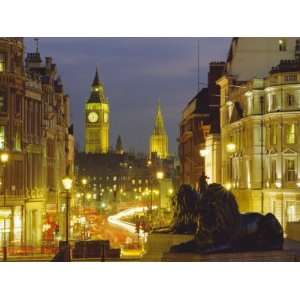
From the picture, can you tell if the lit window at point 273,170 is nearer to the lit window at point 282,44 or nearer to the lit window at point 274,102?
the lit window at point 274,102

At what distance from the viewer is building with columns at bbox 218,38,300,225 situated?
53344mm

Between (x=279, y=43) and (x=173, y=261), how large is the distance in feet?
113

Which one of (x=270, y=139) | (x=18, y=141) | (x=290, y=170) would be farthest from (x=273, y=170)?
(x=18, y=141)

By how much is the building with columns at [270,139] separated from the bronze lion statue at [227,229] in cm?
2533

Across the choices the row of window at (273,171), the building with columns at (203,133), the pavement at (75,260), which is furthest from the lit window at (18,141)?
the pavement at (75,260)

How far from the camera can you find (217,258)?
86.8ft

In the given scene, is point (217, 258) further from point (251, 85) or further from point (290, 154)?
point (251, 85)

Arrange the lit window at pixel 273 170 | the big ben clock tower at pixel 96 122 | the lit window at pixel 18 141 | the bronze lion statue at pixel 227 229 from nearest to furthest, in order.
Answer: the bronze lion statue at pixel 227 229
the lit window at pixel 273 170
the lit window at pixel 18 141
the big ben clock tower at pixel 96 122

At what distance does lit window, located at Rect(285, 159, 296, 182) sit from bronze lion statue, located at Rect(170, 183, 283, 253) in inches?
1034

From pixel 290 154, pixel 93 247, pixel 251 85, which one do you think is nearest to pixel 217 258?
pixel 93 247

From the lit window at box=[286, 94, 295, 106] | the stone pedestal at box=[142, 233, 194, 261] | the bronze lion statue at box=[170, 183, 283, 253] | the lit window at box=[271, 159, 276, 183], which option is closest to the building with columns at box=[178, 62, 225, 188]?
the lit window at box=[271, 159, 276, 183]

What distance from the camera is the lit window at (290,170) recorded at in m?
53.6

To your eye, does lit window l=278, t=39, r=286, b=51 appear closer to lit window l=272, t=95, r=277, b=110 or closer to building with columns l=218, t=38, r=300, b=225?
building with columns l=218, t=38, r=300, b=225
